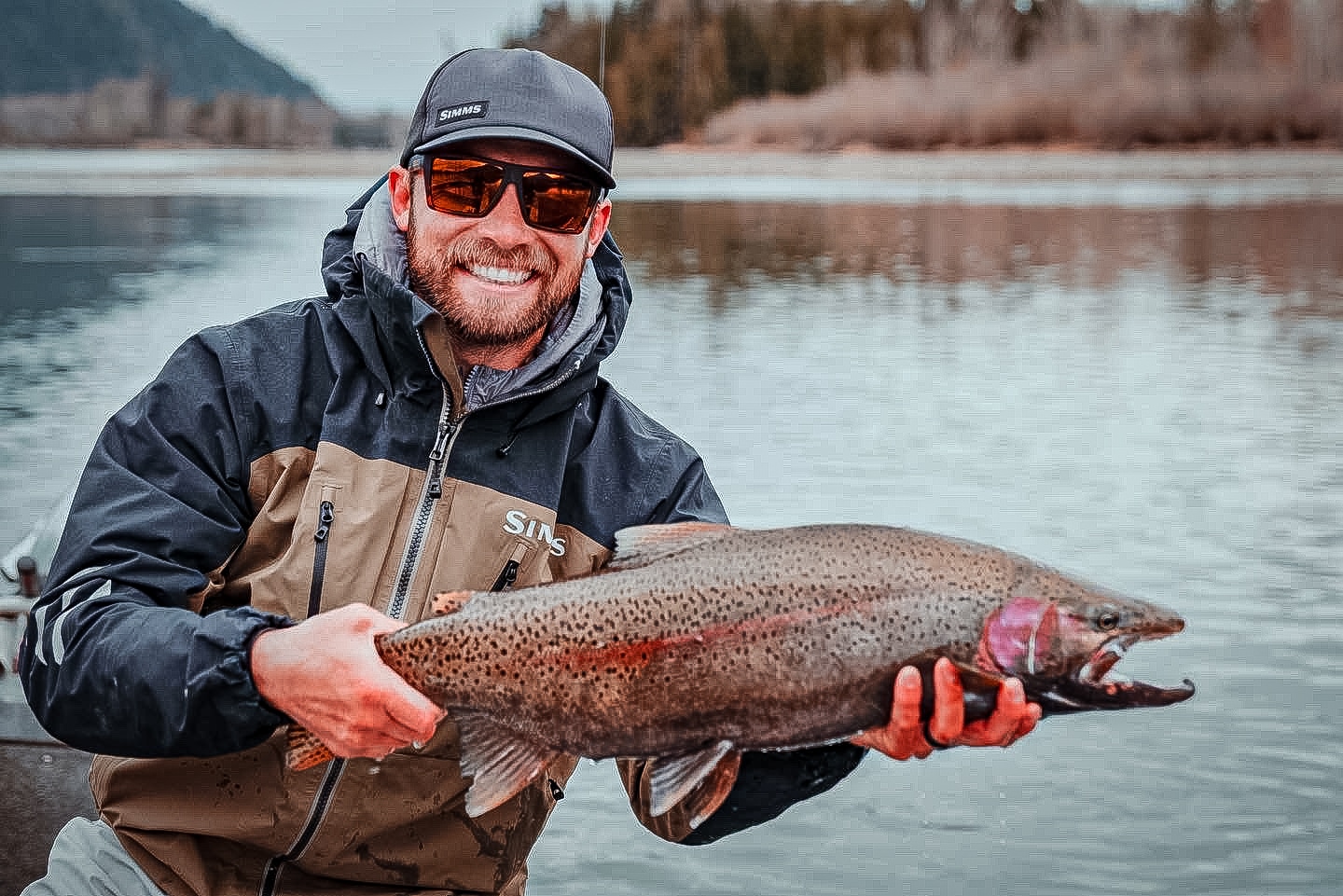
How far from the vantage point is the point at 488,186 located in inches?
110

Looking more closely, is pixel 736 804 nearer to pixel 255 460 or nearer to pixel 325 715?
pixel 325 715

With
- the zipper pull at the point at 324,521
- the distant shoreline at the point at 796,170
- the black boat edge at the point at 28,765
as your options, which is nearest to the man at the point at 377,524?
the zipper pull at the point at 324,521

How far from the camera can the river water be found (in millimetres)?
4645

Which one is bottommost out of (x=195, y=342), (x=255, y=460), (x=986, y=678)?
(x=986, y=678)

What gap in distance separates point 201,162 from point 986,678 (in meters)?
69.8

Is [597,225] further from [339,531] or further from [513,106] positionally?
[339,531]

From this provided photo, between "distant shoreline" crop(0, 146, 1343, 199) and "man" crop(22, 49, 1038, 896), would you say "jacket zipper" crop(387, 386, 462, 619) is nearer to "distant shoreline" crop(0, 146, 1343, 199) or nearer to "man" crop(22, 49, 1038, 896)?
"man" crop(22, 49, 1038, 896)

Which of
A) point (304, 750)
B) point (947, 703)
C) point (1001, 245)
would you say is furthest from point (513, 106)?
point (1001, 245)

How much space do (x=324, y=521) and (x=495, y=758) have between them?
485mm

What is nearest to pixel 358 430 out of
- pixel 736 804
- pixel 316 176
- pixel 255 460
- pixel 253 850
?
pixel 255 460

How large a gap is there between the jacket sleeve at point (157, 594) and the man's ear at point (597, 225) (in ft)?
2.21

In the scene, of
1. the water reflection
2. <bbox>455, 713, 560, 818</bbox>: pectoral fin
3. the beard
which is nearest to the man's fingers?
<bbox>455, 713, 560, 818</bbox>: pectoral fin

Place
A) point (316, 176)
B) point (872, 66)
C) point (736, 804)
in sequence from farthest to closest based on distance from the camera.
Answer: point (872, 66)
point (316, 176)
point (736, 804)

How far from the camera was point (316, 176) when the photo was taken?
54875 millimetres
